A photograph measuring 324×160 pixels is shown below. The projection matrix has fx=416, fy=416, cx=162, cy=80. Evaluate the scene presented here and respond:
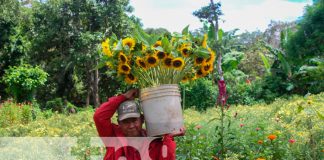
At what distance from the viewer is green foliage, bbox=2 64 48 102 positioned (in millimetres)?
13688

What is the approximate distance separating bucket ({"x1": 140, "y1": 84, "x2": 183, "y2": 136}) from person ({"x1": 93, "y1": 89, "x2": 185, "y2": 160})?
0.15ft

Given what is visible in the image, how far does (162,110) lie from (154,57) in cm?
29

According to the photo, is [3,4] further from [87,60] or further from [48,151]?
[48,151]

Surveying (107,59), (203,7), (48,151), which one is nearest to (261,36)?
(203,7)

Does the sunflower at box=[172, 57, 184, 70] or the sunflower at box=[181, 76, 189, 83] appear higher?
the sunflower at box=[172, 57, 184, 70]

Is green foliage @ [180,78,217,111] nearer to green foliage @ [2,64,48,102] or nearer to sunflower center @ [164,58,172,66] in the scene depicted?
green foliage @ [2,64,48,102]

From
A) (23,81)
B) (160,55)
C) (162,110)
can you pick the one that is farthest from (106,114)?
(23,81)

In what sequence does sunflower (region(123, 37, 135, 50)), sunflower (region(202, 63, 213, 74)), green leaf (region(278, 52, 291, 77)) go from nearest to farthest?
1. sunflower (region(123, 37, 135, 50))
2. sunflower (region(202, 63, 213, 74))
3. green leaf (region(278, 52, 291, 77))

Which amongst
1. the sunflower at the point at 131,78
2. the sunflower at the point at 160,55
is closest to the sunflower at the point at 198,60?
the sunflower at the point at 160,55

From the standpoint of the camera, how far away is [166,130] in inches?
86.6

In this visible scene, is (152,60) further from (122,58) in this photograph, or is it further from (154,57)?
(122,58)

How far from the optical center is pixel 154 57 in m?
2.25

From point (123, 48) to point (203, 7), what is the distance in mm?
14076

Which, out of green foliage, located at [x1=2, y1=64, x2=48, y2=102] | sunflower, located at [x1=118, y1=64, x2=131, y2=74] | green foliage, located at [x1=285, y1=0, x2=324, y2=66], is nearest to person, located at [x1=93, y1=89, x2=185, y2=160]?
sunflower, located at [x1=118, y1=64, x2=131, y2=74]
